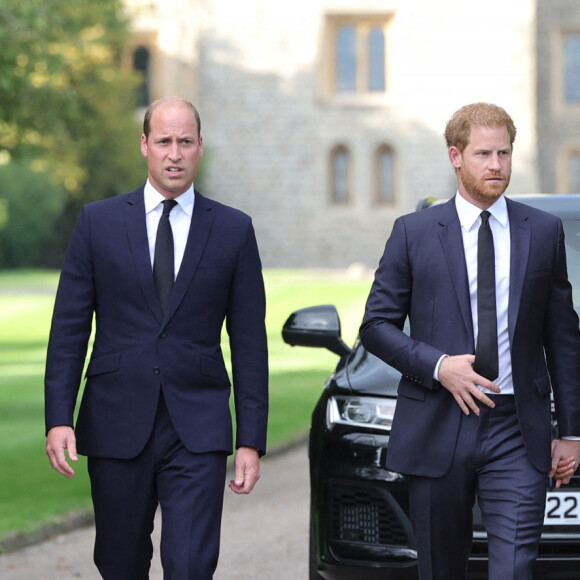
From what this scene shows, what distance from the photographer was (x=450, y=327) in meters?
4.05

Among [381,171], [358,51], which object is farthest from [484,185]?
[358,51]

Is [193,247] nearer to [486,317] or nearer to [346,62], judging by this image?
[486,317]

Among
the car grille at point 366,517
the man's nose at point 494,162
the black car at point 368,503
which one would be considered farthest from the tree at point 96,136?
the man's nose at point 494,162

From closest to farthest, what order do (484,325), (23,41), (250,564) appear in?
(484,325), (250,564), (23,41)

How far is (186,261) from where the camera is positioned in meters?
4.17

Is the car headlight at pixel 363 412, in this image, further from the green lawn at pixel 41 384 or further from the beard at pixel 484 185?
the green lawn at pixel 41 384

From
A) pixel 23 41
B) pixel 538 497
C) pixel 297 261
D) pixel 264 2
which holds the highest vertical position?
pixel 264 2

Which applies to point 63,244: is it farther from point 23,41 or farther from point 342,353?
point 342,353

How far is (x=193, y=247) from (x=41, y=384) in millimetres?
11453

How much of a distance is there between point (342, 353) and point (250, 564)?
1261 millimetres

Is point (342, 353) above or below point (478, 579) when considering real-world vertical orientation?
above

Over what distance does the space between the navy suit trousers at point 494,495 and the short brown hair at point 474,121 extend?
2.39 ft

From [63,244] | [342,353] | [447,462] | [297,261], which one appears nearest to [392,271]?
[447,462]

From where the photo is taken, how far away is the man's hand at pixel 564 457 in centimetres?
418
